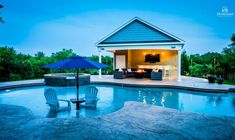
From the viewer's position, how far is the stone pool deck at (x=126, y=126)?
4.65m

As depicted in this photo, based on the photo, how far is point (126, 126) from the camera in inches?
206

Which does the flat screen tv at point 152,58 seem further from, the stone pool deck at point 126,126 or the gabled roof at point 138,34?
the stone pool deck at point 126,126

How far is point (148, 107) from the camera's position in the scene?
721cm

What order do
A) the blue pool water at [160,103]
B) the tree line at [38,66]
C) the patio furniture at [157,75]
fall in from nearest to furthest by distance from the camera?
the blue pool water at [160,103], the tree line at [38,66], the patio furniture at [157,75]

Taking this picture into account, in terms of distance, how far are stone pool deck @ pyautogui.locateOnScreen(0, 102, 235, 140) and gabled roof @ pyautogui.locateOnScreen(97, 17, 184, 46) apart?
1114 centimetres

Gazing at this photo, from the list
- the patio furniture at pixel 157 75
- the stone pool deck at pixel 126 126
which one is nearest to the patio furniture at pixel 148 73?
the patio furniture at pixel 157 75

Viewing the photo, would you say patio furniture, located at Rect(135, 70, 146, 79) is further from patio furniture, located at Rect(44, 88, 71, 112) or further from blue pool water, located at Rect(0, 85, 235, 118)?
patio furniture, located at Rect(44, 88, 71, 112)

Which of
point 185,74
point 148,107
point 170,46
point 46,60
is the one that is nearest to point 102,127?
point 148,107

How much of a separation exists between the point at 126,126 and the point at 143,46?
12231 mm

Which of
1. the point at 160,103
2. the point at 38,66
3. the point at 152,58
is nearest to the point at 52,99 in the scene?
the point at 160,103

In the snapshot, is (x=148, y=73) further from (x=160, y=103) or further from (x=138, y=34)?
(x=160, y=103)

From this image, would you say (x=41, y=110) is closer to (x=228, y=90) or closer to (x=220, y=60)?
(x=228, y=90)

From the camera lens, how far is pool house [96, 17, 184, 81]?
16469mm

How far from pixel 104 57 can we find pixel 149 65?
6.01m
